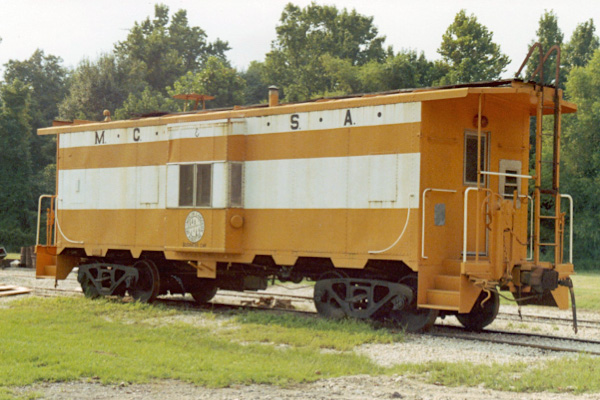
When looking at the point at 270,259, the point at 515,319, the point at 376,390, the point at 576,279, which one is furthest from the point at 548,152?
the point at 376,390

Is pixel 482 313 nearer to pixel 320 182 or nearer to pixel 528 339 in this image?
pixel 528 339

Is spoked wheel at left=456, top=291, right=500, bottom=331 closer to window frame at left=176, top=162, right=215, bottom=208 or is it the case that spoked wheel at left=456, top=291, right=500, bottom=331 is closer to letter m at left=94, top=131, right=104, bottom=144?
window frame at left=176, top=162, right=215, bottom=208

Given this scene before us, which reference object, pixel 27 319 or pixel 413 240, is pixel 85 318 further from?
pixel 413 240

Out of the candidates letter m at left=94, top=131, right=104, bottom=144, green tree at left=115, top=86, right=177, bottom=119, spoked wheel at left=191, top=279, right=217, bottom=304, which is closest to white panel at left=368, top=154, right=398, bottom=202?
spoked wheel at left=191, top=279, right=217, bottom=304

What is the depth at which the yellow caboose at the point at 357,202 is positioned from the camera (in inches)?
468

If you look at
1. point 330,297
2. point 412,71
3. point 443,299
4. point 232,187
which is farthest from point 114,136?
point 412,71

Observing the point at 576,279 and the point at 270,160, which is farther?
the point at 576,279

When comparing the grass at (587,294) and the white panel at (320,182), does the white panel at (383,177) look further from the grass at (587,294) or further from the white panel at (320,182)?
the grass at (587,294)

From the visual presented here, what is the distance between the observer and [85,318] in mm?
12938

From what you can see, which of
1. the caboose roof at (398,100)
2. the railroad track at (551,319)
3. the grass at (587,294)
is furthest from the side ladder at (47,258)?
the grass at (587,294)

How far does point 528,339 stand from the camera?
39.5 feet

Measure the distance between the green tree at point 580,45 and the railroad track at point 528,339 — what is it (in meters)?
40.4

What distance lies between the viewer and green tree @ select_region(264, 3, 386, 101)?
197 feet

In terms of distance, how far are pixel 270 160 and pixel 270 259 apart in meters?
1.87
